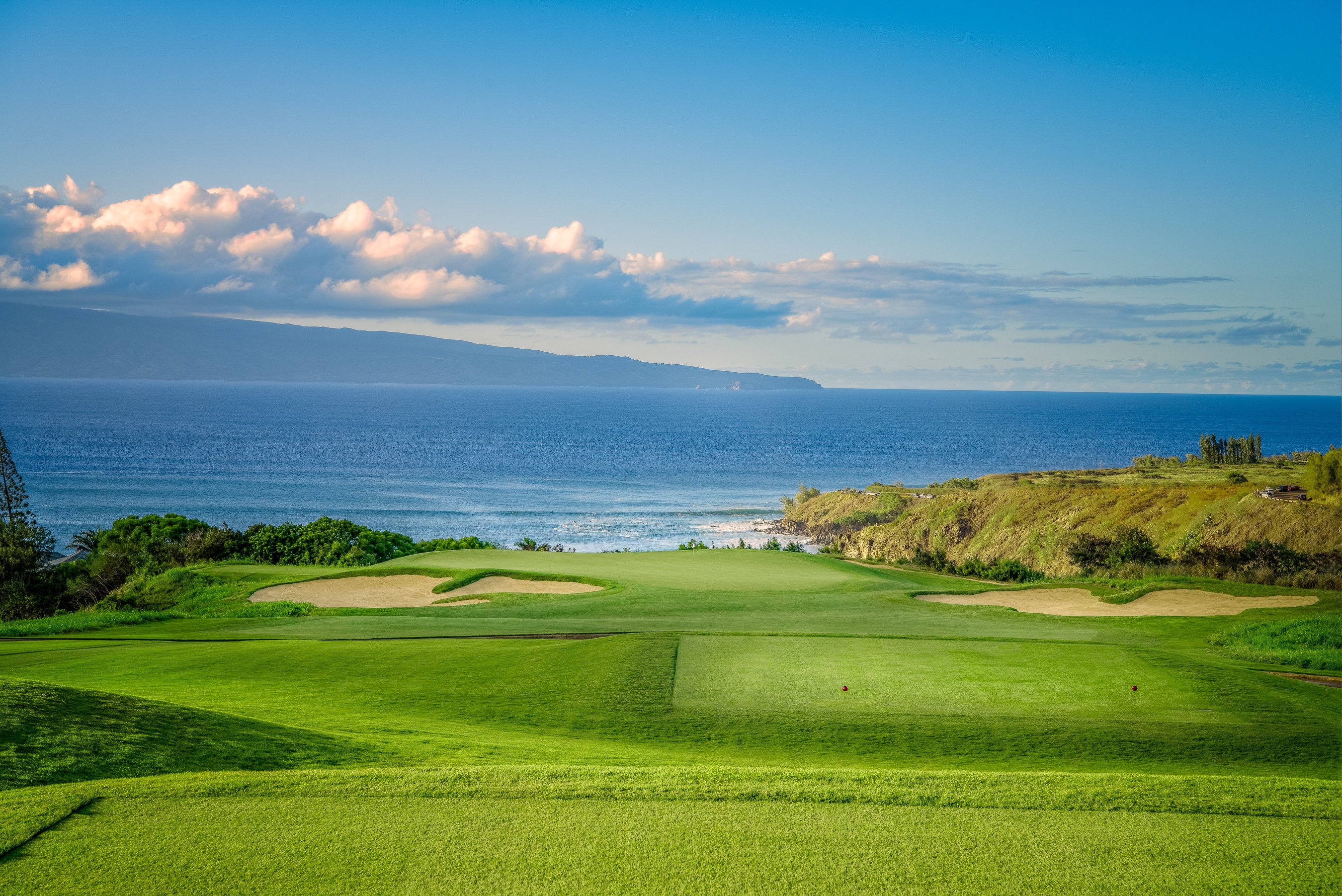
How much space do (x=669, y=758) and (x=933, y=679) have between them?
4.57 metres

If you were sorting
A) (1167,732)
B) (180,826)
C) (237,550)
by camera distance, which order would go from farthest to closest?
1. (237,550)
2. (1167,732)
3. (180,826)

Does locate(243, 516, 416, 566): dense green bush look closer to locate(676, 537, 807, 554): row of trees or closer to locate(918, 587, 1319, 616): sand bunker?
locate(676, 537, 807, 554): row of trees

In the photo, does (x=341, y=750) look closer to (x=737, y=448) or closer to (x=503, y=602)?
(x=503, y=602)

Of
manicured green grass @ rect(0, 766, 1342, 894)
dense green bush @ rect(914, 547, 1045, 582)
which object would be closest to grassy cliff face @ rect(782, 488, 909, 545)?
dense green bush @ rect(914, 547, 1045, 582)

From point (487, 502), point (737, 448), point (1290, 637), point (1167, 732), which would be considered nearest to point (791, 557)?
point (1290, 637)

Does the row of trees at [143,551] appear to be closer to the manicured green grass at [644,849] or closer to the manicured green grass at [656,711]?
the manicured green grass at [656,711]

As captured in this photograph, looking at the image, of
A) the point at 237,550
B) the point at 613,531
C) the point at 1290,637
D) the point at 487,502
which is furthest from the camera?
the point at 487,502

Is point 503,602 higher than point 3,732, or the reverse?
point 3,732

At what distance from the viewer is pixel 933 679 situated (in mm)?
11195

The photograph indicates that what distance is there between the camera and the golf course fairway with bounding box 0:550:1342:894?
4773 mm

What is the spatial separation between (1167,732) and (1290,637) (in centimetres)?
643

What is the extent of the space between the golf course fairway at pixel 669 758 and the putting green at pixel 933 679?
6 cm

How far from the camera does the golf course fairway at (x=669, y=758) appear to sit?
188 inches

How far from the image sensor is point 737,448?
4779 inches
